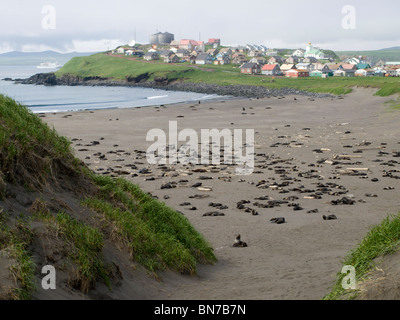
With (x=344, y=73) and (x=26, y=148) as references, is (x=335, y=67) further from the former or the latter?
(x=26, y=148)

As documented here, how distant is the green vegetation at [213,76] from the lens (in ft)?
318

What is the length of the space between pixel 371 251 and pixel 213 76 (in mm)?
137046

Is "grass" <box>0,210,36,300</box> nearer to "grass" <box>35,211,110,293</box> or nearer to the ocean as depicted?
"grass" <box>35,211,110,293</box>

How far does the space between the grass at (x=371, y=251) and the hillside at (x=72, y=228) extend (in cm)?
337

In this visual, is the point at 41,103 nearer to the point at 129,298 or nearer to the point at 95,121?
the point at 95,121

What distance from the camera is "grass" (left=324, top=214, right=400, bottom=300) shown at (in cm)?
793

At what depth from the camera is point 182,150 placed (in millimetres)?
34781

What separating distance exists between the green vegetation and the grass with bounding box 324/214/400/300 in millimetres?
73811

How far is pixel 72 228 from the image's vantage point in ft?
30.4

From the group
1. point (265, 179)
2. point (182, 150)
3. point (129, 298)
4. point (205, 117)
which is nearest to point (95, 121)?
point (205, 117)

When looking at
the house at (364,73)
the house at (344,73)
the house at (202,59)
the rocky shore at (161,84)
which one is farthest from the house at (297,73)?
the house at (202,59)

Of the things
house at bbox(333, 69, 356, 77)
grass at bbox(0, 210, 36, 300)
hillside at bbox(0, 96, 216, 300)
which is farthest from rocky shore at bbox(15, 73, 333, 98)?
grass at bbox(0, 210, 36, 300)

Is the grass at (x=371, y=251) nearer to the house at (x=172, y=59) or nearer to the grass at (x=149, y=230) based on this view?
the grass at (x=149, y=230)

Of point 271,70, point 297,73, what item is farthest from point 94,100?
point 271,70
